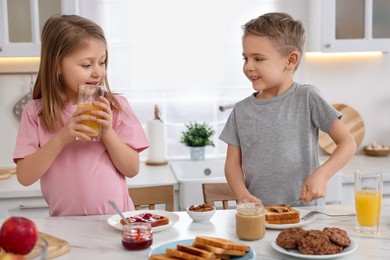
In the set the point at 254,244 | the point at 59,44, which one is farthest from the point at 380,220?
the point at 59,44

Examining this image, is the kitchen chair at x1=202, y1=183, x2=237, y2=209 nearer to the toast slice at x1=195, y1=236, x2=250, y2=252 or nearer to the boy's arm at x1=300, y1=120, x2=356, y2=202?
the boy's arm at x1=300, y1=120, x2=356, y2=202

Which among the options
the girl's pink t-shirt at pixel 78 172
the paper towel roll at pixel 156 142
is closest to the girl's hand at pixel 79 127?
the girl's pink t-shirt at pixel 78 172

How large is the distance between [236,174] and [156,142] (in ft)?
4.20

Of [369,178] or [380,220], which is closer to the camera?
[369,178]

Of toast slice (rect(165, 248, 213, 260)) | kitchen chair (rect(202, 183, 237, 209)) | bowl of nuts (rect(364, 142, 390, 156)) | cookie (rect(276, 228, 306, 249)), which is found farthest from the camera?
bowl of nuts (rect(364, 142, 390, 156))

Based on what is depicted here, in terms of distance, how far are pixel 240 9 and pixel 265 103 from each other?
1515mm

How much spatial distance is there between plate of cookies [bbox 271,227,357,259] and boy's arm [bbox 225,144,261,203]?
0.52 metres

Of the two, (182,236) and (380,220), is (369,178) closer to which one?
(380,220)

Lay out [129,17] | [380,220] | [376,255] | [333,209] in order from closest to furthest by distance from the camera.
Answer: [376,255] < [380,220] < [333,209] < [129,17]

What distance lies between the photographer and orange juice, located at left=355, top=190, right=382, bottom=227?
149 centimetres

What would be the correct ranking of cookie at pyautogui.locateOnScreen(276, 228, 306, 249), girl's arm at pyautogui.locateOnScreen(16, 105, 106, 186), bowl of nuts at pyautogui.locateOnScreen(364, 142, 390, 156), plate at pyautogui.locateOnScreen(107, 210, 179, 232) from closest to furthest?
cookie at pyautogui.locateOnScreen(276, 228, 306, 249)
plate at pyautogui.locateOnScreen(107, 210, 179, 232)
girl's arm at pyautogui.locateOnScreen(16, 105, 106, 186)
bowl of nuts at pyautogui.locateOnScreen(364, 142, 390, 156)

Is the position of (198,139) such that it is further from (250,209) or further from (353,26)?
(250,209)

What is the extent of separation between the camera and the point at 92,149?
1852 mm

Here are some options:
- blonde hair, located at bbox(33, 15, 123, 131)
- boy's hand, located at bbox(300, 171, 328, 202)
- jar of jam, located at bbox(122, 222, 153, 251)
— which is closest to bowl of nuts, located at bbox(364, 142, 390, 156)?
boy's hand, located at bbox(300, 171, 328, 202)
